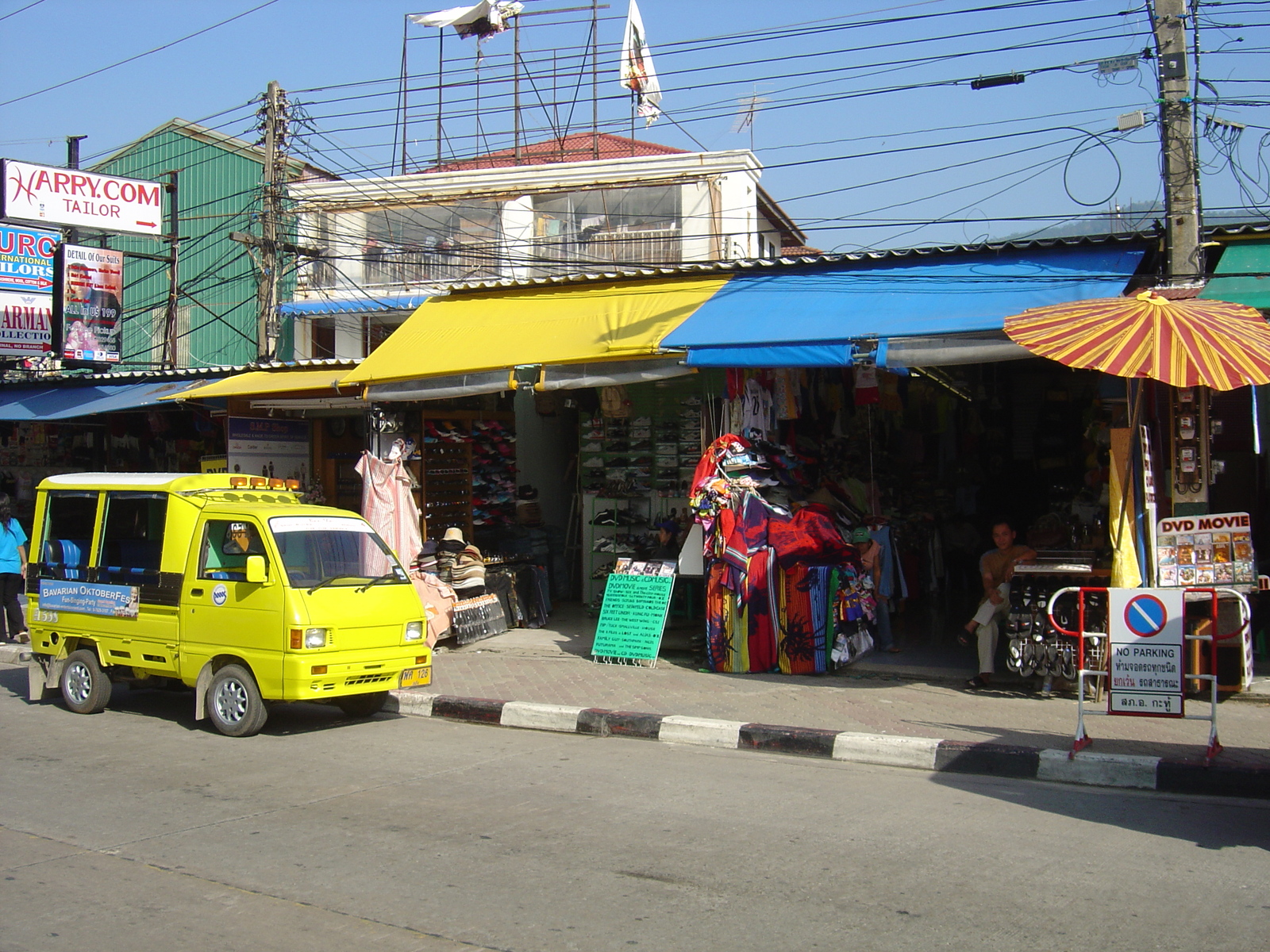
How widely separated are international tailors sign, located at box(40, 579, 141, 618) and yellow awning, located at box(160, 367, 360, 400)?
3.88 meters

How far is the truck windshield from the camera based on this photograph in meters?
8.42

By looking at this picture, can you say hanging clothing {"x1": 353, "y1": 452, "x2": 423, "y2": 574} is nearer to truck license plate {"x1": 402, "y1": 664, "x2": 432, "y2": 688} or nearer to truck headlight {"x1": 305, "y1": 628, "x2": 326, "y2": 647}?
truck license plate {"x1": 402, "y1": 664, "x2": 432, "y2": 688}

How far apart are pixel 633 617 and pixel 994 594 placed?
12.2 feet

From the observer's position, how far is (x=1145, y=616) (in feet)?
23.5

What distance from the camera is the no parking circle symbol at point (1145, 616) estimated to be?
23.3ft

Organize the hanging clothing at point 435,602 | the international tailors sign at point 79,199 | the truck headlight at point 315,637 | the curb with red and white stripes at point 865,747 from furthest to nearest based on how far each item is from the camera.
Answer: the international tailors sign at point 79,199 → the hanging clothing at point 435,602 → the truck headlight at point 315,637 → the curb with red and white stripes at point 865,747

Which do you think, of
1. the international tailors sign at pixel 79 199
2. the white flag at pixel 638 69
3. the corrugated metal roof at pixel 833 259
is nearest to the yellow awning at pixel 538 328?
the corrugated metal roof at pixel 833 259

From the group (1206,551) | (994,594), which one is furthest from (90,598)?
(1206,551)

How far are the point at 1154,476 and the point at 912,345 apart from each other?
7.89 feet

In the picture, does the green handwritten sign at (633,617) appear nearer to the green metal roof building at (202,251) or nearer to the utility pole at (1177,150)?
the utility pole at (1177,150)

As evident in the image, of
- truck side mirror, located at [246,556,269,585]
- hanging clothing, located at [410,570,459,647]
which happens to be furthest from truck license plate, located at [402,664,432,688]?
hanging clothing, located at [410,570,459,647]

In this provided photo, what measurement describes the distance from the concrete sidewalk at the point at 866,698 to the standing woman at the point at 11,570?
543 cm

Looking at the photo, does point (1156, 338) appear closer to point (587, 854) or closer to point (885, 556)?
point (885, 556)

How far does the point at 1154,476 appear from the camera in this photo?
921 centimetres
